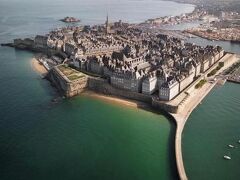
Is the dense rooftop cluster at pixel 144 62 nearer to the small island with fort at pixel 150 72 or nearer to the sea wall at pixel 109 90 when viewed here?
the small island with fort at pixel 150 72

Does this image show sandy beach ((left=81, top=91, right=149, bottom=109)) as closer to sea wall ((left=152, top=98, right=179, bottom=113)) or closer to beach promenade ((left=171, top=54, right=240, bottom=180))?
sea wall ((left=152, top=98, right=179, bottom=113))

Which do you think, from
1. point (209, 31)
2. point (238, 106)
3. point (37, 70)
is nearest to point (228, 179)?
point (238, 106)

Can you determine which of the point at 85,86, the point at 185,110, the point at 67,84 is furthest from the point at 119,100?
the point at 185,110

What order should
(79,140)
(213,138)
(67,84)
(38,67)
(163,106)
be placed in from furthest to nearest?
(38,67)
(67,84)
(163,106)
(213,138)
(79,140)

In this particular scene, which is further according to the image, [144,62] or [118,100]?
[144,62]

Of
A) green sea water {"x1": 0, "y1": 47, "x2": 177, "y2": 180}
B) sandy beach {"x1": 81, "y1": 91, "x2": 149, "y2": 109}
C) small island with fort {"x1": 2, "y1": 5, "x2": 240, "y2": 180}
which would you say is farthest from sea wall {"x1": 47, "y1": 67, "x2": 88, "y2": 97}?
green sea water {"x1": 0, "y1": 47, "x2": 177, "y2": 180}

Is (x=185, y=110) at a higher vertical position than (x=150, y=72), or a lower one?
lower

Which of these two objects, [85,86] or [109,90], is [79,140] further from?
[85,86]
